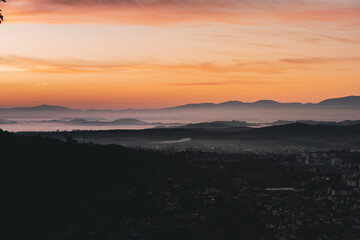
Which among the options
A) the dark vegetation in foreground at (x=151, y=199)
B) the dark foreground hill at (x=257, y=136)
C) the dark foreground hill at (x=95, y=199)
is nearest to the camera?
the dark foreground hill at (x=95, y=199)

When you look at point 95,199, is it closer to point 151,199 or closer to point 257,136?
point 151,199

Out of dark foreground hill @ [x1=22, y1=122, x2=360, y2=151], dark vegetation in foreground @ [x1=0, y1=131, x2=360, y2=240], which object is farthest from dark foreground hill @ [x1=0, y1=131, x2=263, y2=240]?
Answer: dark foreground hill @ [x1=22, y1=122, x2=360, y2=151]

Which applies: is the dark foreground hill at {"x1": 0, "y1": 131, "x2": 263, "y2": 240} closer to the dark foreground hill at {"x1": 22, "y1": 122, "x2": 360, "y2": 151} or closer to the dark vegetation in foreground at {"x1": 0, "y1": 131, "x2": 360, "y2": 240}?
the dark vegetation in foreground at {"x1": 0, "y1": 131, "x2": 360, "y2": 240}

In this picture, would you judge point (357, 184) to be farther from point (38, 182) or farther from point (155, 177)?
point (38, 182)

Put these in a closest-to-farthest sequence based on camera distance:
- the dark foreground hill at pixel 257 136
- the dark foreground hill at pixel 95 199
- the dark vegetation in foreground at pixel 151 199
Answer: the dark foreground hill at pixel 95 199 → the dark vegetation in foreground at pixel 151 199 → the dark foreground hill at pixel 257 136

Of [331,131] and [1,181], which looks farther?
[331,131]

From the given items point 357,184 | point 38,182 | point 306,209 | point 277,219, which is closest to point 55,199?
point 38,182

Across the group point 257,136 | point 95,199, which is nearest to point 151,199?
point 95,199

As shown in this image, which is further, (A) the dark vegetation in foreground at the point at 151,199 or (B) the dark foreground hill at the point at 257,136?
(B) the dark foreground hill at the point at 257,136

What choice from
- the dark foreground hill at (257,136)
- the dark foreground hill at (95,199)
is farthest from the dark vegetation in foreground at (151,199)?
the dark foreground hill at (257,136)

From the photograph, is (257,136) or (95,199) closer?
(95,199)

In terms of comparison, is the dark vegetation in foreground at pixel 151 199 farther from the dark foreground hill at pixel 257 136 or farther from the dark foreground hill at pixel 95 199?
the dark foreground hill at pixel 257 136
